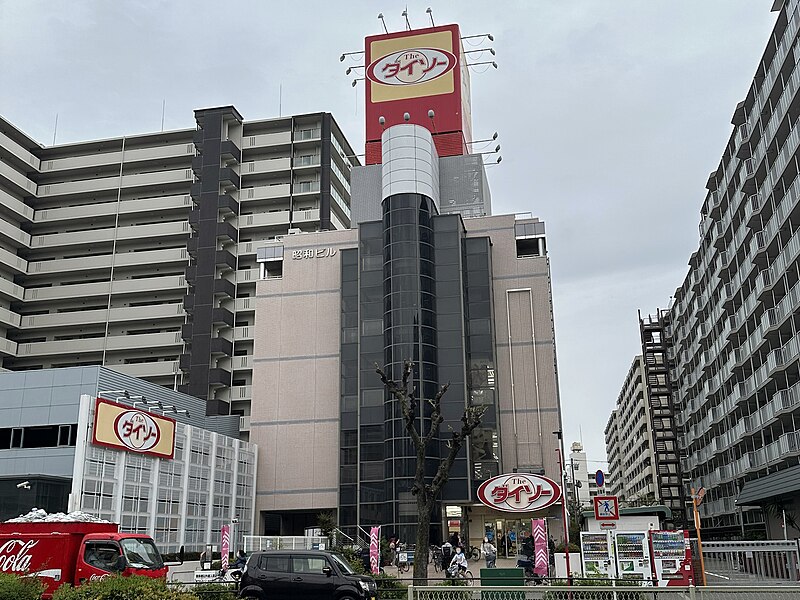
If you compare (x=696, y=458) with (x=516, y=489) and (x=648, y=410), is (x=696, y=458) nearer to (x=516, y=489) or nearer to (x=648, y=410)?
(x=648, y=410)

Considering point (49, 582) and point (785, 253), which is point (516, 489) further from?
point (785, 253)

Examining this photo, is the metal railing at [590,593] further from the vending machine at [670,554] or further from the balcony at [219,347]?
the balcony at [219,347]

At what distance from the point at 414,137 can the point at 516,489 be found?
108 ft

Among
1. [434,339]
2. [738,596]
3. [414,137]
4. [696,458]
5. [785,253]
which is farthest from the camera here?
[696,458]

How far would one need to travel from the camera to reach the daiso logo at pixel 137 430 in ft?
123

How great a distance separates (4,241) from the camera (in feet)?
245

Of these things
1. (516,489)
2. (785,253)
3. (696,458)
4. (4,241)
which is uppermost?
(4,241)

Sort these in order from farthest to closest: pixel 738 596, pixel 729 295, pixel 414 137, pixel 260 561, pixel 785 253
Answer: pixel 729 295 < pixel 414 137 < pixel 785 253 < pixel 260 561 < pixel 738 596

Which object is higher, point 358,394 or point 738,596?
point 358,394

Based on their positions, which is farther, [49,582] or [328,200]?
[328,200]

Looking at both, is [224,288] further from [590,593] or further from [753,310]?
[590,593]

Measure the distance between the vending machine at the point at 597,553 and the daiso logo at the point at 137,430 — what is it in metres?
21.8

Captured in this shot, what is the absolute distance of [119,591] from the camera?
42.9ft

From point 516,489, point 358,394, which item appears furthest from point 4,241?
point 516,489
